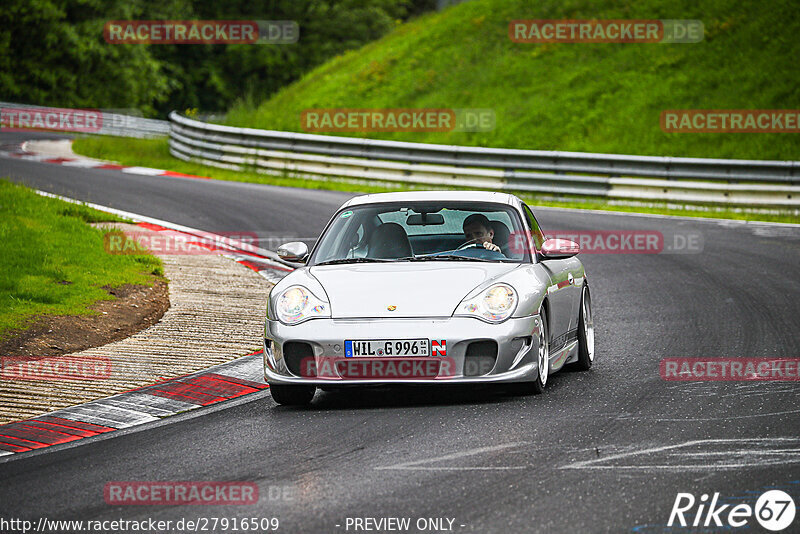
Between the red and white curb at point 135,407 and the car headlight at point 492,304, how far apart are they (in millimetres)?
1790

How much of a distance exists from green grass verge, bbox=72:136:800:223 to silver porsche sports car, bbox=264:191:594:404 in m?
13.4

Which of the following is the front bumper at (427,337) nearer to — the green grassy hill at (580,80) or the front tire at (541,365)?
the front tire at (541,365)

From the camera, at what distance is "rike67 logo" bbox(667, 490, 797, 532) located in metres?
4.94

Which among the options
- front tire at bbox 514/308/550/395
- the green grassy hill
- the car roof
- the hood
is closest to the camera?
the hood

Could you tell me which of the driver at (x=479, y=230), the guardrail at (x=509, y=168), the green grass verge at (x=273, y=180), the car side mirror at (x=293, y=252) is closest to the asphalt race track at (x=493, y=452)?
the car side mirror at (x=293, y=252)

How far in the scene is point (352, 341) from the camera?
7367 millimetres

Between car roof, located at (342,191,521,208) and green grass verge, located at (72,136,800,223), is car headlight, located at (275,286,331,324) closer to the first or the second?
car roof, located at (342,191,521,208)

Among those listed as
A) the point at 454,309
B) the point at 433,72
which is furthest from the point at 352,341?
the point at 433,72

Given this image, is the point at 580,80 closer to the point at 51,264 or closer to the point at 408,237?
the point at 51,264

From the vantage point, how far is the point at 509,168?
77.6ft

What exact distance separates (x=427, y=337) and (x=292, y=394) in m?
1.07

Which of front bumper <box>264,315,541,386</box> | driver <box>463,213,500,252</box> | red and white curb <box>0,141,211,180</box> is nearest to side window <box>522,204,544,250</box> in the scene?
driver <box>463,213,500,252</box>

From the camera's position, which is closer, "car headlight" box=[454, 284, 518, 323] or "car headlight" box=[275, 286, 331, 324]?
"car headlight" box=[454, 284, 518, 323]

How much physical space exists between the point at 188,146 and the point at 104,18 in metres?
24.8
